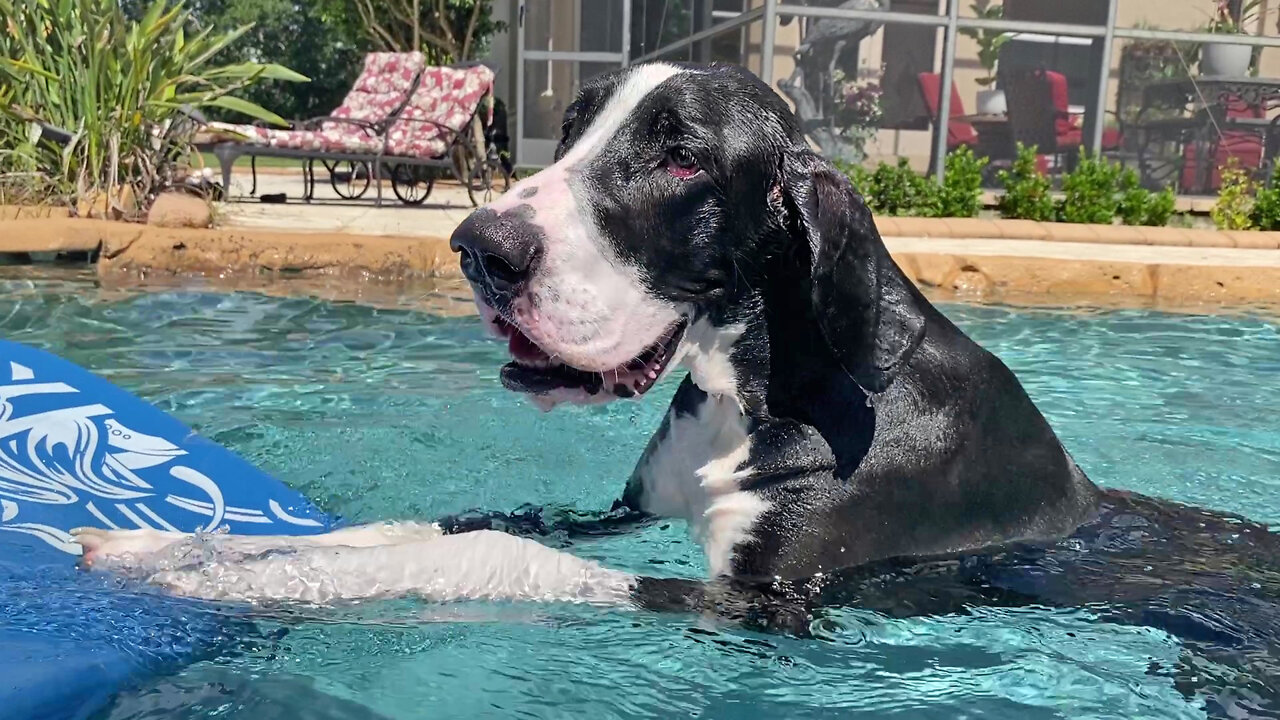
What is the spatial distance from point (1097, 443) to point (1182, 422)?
2.22 ft

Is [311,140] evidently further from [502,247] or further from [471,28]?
[502,247]

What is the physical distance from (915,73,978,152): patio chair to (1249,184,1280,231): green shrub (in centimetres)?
274

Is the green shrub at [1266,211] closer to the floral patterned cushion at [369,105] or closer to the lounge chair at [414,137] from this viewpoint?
the lounge chair at [414,137]

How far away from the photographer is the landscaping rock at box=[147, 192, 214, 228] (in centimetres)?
807

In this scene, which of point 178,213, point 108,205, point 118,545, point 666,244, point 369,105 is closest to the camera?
point 666,244

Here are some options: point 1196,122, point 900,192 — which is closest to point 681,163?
point 900,192

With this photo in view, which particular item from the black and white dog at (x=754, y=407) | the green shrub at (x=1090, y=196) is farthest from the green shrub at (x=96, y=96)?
the green shrub at (x=1090, y=196)

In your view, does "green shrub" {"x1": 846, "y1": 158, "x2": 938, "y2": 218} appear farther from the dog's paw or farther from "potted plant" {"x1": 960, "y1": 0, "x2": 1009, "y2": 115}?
the dog's paw

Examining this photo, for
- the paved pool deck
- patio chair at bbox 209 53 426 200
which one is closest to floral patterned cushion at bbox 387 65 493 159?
patio chair at bbox 209 53 426 200

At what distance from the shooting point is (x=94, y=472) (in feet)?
10.1

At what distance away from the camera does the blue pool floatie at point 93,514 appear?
214cm

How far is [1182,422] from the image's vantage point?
5.09m

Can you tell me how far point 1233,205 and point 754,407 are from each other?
1054 cm

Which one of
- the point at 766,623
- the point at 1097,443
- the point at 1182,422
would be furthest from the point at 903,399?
the point at 1182,422
